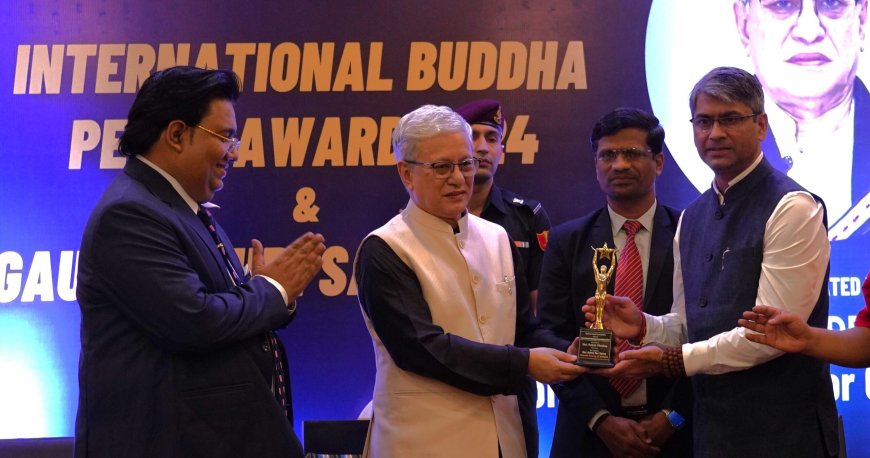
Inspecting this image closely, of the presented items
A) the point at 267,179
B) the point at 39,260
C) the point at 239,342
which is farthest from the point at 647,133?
the point at 39,260

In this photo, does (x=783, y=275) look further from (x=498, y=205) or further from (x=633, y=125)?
(x=498, y=205)

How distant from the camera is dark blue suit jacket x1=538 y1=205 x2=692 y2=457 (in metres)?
3.41

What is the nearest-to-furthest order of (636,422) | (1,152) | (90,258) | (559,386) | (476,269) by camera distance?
(90,258) < (476,269) < (636,422) < (559,386) < (1,152)

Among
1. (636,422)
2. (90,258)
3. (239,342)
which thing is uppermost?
(90,258)

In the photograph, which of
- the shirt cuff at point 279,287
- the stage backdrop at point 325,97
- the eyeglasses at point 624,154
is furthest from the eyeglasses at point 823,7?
the shirt cuff at point 279,287

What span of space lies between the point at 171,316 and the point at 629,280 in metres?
1.80

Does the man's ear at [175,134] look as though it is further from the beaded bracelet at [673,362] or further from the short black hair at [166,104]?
the beaded bracelet at [673,362]

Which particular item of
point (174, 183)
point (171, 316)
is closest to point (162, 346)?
point (171, 316)

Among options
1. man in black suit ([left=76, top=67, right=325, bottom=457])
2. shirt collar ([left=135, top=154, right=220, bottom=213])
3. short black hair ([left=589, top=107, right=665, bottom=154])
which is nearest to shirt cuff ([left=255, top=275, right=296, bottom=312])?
man in black suit ([left=76, top=67, right=325, bottom=457])

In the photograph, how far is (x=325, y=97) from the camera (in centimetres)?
490

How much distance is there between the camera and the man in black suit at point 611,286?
335 centimetres

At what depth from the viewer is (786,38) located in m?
4.89

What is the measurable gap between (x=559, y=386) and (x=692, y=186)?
5.84ft

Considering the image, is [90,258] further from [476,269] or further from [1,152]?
[1,152]
